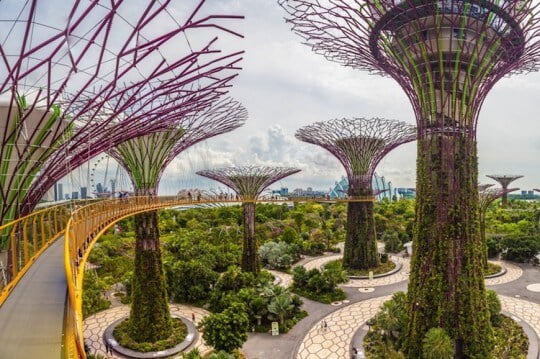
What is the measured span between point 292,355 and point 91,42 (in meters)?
12.4

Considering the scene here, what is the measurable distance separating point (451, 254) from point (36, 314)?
36.9 feet

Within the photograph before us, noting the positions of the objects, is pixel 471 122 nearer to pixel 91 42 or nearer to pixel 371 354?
pixel 371 354

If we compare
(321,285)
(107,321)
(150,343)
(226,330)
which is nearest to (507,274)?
(321,285)

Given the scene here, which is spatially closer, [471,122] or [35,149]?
[35,149]

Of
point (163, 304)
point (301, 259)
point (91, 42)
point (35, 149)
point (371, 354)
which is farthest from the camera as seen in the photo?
point (301, 259)

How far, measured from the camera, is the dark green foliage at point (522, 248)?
27.4 metres

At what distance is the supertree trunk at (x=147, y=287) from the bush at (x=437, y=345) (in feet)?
32.9

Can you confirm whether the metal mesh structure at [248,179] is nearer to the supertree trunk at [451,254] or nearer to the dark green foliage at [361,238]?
the dark green foliage at [361,238]

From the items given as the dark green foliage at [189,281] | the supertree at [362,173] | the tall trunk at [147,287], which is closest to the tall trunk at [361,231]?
Answer: the supertree at [362,173]

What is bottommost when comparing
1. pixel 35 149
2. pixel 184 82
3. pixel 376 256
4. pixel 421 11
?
pixel 376 256

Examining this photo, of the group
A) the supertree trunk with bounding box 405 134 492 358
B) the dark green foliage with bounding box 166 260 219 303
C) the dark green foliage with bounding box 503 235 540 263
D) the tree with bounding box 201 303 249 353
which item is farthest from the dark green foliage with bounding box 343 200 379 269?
the tree with bounding box 201 303 249 353

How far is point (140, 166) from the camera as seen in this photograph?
15.7m

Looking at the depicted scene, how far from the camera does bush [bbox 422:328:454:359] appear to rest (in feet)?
36.5

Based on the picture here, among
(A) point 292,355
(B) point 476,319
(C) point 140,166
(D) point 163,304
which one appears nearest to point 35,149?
(C) point 140,166
